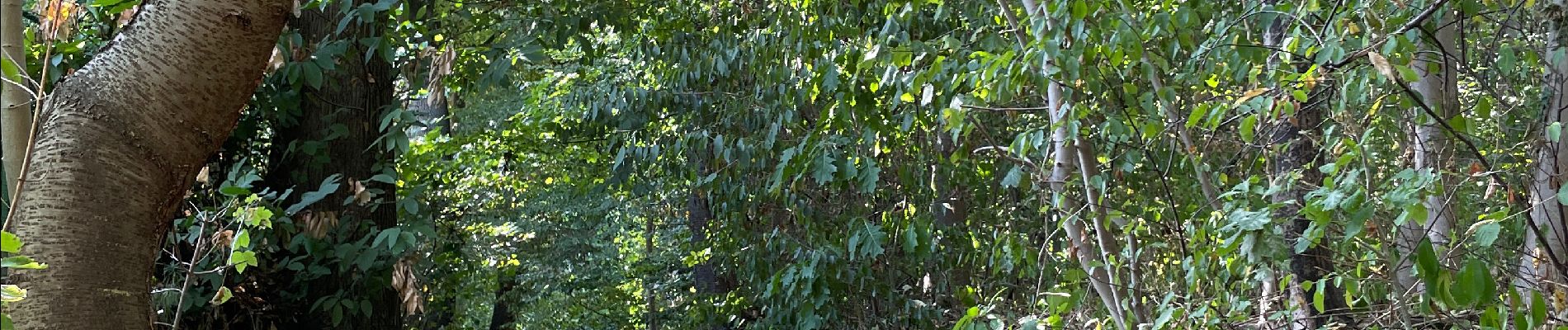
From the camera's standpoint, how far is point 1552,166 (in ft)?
7.80

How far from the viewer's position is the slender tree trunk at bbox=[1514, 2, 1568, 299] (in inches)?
93.1

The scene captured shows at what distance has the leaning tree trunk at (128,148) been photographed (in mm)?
1530

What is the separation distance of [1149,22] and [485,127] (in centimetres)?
750

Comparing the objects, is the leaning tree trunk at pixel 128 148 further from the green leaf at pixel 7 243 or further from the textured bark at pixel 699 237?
the textured bark at pixel 699 237

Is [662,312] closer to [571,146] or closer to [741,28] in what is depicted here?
[571,146]

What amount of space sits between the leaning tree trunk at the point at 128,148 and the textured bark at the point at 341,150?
189 centimetres

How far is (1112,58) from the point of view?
106 inches

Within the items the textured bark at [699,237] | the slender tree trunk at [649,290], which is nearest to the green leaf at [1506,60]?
the textured bark at [699,237]

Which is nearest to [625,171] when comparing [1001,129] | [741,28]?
[741,28]

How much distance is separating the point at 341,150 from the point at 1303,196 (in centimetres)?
274

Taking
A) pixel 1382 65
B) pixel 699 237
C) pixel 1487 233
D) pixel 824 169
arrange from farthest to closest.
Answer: pixel 699 237, pixel 824 169, pixel 1382 65, pixel 1487 233

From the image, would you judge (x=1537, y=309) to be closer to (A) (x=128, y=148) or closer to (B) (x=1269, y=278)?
(B) (x=1269, y=278)

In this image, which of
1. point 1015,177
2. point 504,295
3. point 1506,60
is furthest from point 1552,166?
point 504,295

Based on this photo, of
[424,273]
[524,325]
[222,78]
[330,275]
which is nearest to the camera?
[222,78]
